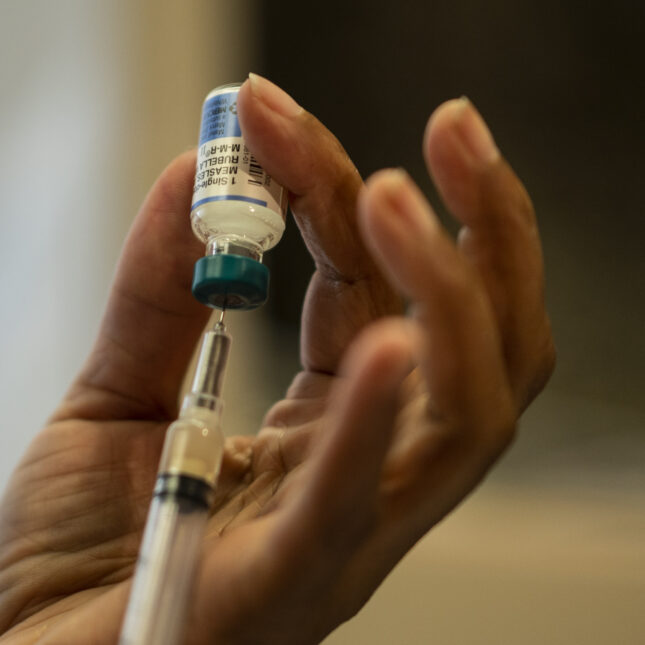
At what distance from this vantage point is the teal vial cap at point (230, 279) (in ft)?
1.72

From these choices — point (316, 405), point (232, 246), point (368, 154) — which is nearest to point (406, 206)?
point (232, 246)

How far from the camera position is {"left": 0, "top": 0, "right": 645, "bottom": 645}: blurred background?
1133mm

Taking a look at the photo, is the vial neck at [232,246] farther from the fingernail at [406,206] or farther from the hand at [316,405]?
the fingernail at [406,206]

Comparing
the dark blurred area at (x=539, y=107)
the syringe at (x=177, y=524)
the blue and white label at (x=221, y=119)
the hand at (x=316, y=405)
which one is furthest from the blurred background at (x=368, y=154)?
the syringe at (x=177, y=524)

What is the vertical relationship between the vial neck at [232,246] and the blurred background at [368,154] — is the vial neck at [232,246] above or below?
below

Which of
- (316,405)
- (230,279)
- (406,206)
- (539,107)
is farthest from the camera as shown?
(539,107)

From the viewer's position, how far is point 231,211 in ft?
1.83

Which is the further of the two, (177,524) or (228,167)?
(228,167)

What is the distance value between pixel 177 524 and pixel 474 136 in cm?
34

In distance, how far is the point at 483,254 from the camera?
1.61 feet

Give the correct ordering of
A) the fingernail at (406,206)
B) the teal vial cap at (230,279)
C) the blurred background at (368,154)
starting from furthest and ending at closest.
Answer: the blurred background at (368,154) → the teal vial cap at (230,279) → the fingernail at (406,206)

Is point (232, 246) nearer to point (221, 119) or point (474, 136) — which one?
point (221, 119)

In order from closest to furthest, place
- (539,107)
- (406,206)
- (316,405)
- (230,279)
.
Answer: (406,206) → (230,279) → (316,405) → (539,107)

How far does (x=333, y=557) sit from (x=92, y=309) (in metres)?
0.86
